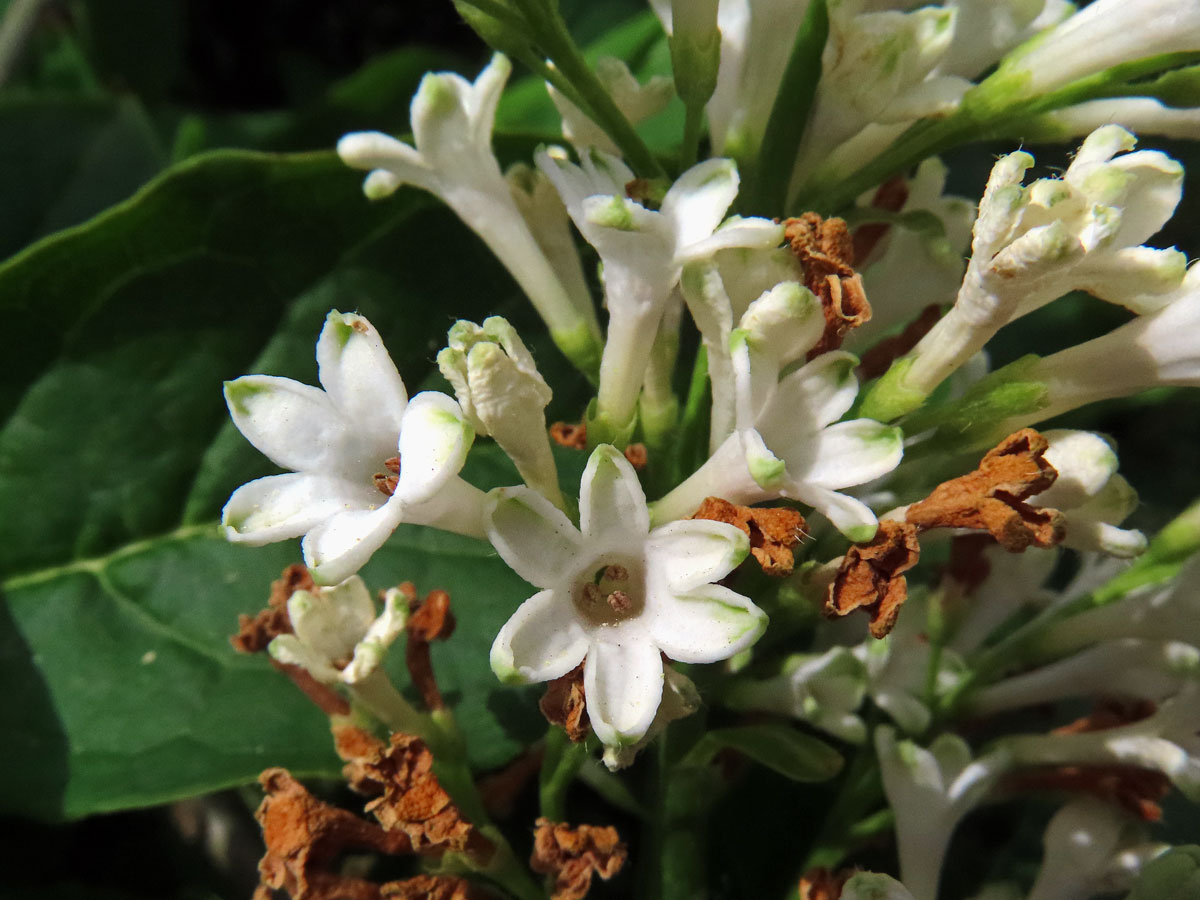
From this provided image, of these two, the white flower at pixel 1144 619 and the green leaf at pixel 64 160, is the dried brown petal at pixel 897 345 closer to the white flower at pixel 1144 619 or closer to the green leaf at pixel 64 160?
the white flower at pixel 1144 619

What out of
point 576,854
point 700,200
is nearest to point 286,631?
point 576,854

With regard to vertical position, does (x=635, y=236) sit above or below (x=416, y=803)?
above

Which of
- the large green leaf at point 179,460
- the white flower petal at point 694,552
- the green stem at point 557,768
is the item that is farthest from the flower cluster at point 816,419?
the large green leaf at point 179,460

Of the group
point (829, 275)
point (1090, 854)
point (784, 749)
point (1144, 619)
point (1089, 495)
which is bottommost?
point (1090, 854)

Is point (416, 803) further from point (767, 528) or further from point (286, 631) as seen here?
point (767, 528)

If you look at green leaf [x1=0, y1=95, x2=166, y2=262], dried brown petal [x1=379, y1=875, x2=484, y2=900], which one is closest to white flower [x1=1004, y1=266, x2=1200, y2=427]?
dried brown petal [x1=379, y1=875, x2=484, y2=900]

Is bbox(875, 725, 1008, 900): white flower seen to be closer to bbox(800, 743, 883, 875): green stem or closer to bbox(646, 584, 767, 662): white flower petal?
bbox(800, 743, 883, 875): green stem
